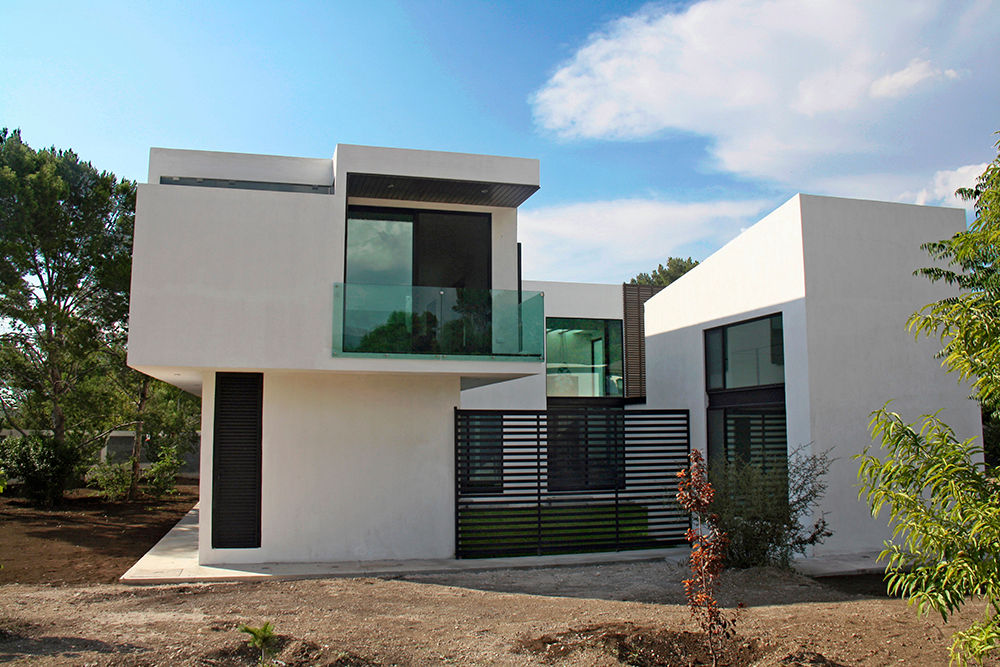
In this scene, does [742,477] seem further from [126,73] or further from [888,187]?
[126,73]

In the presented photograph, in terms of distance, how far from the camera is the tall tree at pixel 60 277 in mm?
18156

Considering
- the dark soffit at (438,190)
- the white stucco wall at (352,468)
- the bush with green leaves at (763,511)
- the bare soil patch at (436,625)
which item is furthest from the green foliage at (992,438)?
the white stucco wall at (352,468)

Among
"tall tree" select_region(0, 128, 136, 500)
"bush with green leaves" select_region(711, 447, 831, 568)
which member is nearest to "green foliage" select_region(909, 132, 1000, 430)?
"bush with green leaves" select_region(711, 447, 831, 568)

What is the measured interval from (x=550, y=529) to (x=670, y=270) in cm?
3993

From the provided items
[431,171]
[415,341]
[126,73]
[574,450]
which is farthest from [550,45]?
[574,450]

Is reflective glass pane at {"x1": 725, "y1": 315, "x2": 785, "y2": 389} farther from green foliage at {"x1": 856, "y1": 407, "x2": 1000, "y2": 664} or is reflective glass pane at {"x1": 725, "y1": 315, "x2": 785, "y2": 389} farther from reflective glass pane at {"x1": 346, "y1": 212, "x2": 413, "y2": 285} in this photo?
green foliage at {"x1": 856, "y1": 407, "x2": 1000, "y2": 664}

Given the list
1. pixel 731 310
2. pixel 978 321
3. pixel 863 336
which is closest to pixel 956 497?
pixel 978 321

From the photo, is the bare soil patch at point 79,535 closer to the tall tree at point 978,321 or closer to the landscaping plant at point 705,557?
the landscaping plant at point 705,557

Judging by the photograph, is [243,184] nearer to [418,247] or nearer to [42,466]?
[418,247]

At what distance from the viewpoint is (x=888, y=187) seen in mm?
13281

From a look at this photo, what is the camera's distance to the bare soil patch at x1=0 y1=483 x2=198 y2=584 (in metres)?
11.1

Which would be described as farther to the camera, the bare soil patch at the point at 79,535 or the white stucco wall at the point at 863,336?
the white stucco wall at the point at 863,336

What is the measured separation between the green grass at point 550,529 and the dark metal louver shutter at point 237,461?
11.0ft

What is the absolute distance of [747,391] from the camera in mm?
13422
